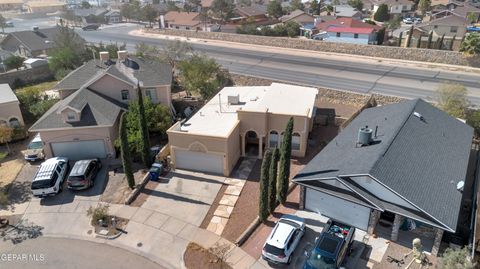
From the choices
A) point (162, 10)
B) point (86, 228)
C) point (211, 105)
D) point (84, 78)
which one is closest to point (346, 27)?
point (211, 105)

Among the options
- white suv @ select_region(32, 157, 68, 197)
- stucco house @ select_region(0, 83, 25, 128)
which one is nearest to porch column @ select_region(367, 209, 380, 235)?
white suv @ select_region(32, 157, 68, 197)

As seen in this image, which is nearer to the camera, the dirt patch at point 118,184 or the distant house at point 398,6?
the dirt patch at point 118,184

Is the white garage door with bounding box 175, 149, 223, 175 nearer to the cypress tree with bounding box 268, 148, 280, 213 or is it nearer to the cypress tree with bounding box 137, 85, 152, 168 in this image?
the cypress tree with bounding box 137, 85, 152, 168

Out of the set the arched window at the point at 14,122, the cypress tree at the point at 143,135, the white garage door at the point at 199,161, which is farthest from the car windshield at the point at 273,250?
the arched window at the point at 14,122

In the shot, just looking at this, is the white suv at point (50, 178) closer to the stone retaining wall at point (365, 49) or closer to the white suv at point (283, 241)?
the white suv at point (283, 241)

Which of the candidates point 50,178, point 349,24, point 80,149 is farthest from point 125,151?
point 349,24

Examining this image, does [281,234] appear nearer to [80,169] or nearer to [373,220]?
[373,220]

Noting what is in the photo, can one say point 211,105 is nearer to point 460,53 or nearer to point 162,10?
point 460,53
